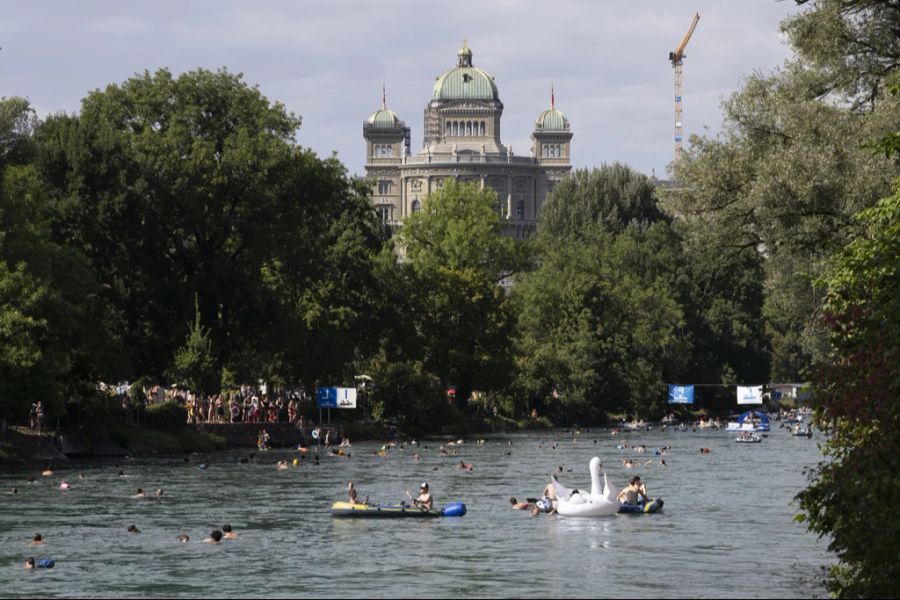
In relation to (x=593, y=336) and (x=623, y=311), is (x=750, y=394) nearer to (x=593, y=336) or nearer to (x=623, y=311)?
(x=623, y=311)

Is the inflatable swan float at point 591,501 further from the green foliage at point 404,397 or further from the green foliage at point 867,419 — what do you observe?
the green foliage at point 404,397

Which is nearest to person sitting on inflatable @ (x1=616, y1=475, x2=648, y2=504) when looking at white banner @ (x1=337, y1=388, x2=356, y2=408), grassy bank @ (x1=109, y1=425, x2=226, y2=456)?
grassy bank @ (x1=109, y1=425, x2=226, y2=456)

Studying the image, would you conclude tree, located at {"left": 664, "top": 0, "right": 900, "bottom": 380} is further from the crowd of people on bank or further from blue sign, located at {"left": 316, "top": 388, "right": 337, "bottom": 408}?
blue sign, located at {"left": 316, "top": 388, "right": 337, "bottom": 408}

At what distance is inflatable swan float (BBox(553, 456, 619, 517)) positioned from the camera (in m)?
57.6

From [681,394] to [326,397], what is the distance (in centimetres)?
5156

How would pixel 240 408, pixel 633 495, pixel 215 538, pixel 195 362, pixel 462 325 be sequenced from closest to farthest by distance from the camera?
pixel 215 538 → pixel 633 495 → pixel 195 362 → pixel 240 408 → pixel 462 325

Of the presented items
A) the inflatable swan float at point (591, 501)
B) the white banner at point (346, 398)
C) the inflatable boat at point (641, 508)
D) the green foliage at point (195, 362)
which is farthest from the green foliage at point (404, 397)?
the inflatable boat at point (641, 508)

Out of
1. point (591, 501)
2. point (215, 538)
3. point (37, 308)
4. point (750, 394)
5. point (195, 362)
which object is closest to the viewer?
point (215, 538)

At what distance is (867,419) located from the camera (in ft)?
105

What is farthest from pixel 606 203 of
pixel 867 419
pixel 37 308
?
pixel 867 419

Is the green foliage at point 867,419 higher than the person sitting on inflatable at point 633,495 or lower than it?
higher

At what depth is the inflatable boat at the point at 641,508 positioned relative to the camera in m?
58.5

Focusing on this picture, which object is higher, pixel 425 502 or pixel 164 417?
pixel 164 417

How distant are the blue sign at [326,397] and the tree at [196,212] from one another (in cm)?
117
